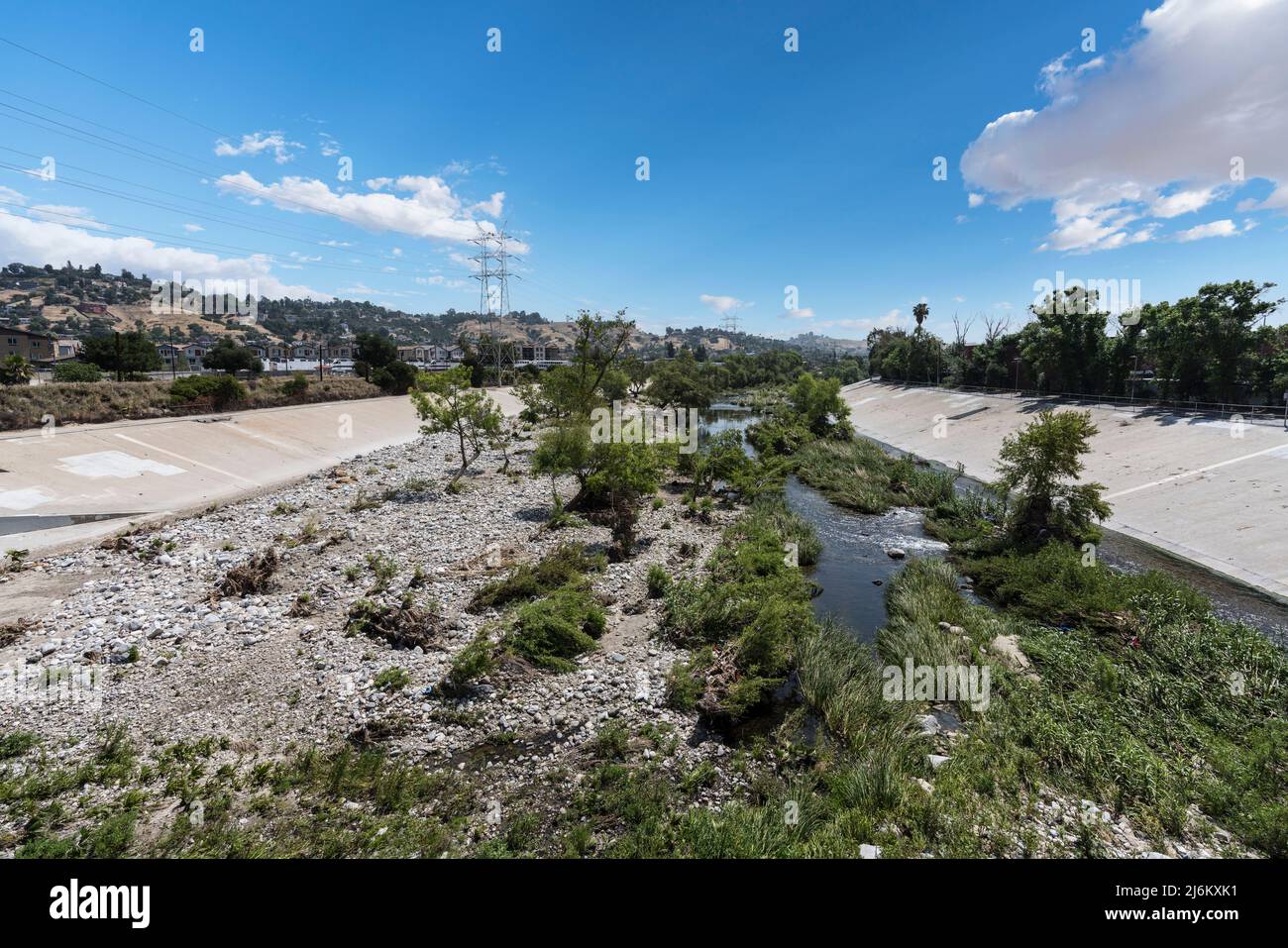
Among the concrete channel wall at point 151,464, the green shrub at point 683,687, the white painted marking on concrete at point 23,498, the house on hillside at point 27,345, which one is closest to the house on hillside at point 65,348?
the house on hillside at point 27,345

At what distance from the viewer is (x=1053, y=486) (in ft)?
75.6

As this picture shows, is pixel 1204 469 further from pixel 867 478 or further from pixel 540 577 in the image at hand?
pixel 540 577

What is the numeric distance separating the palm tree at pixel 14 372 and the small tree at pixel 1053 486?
68.6 meters

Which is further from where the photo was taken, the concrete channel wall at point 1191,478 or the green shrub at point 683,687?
the concrete channel wall at point 1191,478

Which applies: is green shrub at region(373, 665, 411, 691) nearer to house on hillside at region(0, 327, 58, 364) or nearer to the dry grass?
the dry grass

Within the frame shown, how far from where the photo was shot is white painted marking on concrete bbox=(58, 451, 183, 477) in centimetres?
3027

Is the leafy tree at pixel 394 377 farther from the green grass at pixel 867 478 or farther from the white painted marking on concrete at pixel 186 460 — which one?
the green grass at pixel 867 478

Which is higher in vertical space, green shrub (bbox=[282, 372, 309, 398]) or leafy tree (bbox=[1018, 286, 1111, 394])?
leafy tree (bbox=[1018, 286, 1111, 394])

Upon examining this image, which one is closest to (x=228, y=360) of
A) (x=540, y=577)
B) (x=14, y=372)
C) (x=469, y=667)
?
(x=14, y=372)

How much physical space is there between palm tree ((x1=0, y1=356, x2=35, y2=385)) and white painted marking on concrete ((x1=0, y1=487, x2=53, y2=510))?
25.9 metres

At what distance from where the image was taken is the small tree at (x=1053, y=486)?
2220cm

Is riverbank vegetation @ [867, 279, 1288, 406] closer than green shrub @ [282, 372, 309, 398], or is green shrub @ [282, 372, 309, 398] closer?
riverbank vegetation @ [867, 279, 1288, 406]

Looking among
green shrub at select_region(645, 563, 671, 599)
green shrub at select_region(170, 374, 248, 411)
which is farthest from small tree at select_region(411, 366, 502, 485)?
green shrub at select_region(170, 374, 248, 411)

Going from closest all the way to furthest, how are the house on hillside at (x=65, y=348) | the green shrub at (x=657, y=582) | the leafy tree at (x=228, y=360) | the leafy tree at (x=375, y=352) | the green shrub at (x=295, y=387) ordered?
the green shrub at (x=657, y=582) → the green shrub at (x=295, y=387) → the leafy tree at (x=228, y=360) → the leafy tree at (x=375, y=352) → the house on hillside at (x=65, y=348)
